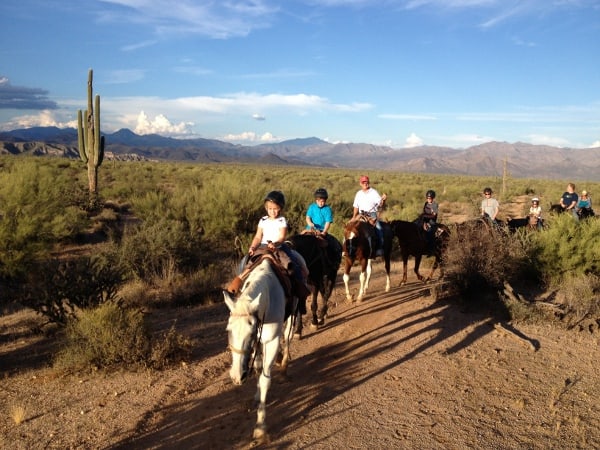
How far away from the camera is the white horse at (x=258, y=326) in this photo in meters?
4.26

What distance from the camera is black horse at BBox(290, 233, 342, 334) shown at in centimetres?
772

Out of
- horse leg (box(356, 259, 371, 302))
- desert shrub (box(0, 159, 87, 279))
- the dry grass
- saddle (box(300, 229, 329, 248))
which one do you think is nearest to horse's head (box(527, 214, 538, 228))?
horse leg (box(356, 259, 371, 302))

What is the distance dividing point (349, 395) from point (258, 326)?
213 centimetres

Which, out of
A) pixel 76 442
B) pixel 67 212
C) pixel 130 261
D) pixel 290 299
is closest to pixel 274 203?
pixel 290 299

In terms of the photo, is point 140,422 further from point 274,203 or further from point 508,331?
point 508,331

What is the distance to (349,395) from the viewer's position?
5.87 meters

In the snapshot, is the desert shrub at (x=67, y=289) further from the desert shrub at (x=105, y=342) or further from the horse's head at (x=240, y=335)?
the horse's head at (x=240, y=335)

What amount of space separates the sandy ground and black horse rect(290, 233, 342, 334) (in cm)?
43

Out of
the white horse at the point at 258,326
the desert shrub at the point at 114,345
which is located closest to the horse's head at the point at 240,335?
the white horse at the point at 258,326

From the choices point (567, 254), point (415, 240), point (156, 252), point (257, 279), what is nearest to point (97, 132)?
point (156, 252)

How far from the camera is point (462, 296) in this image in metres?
9.96

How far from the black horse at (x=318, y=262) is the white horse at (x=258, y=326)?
2304 millimetres

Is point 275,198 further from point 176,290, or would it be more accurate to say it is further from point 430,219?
point 430,219

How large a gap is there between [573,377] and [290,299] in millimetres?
4436
